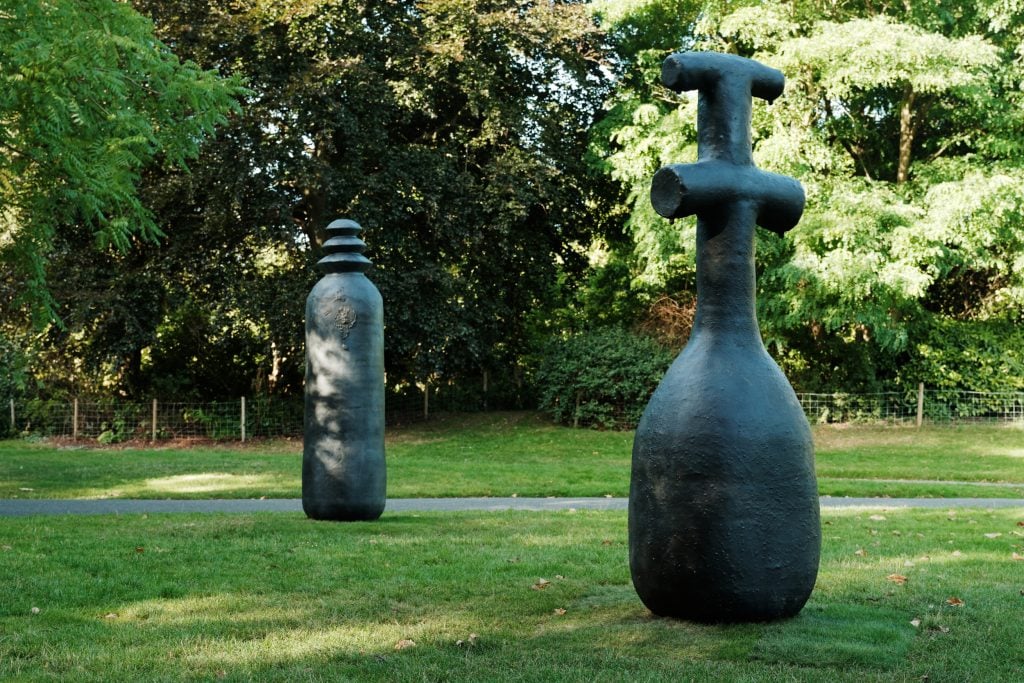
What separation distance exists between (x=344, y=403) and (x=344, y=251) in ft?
5.83

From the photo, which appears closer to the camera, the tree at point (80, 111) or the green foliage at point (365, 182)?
the tree at point (80, 111)

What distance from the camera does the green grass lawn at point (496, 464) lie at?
51.1 ft

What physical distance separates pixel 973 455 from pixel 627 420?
829 cm

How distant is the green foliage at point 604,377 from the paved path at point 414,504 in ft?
38.0

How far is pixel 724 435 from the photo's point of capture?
6262mm

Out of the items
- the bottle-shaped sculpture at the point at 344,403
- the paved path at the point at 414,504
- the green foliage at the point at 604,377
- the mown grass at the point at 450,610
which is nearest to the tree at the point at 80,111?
the paved path at the point at 414,504

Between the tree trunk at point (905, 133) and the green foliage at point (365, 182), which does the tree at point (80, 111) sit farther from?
the tree trunk at point (905, 133)

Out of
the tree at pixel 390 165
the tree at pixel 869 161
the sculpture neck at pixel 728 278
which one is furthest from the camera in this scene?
the tree at pixel 390 165

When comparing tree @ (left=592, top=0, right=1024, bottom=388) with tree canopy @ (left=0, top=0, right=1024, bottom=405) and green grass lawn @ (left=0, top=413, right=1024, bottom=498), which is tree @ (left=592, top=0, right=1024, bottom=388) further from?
green grass lawn @ (left=0, top=413, right=1024, bottom=498)

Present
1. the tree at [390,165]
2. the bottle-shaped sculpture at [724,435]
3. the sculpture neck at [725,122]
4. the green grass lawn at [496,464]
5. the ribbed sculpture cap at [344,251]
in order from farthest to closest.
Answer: the tree at [390,165]
the green grass lawn at [496,464]
the ribbed sculpture cap at [344,251]
the sculpture neck at [725,122]
the bottle-shaped sculpture at [724,435]

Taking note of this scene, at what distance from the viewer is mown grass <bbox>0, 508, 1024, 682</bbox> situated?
18.5 ft

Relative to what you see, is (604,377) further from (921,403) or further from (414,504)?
(414,504)

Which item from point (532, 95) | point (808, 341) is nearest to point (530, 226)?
point (532, 95)

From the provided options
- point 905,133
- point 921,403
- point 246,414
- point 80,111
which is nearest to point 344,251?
point 80,111
